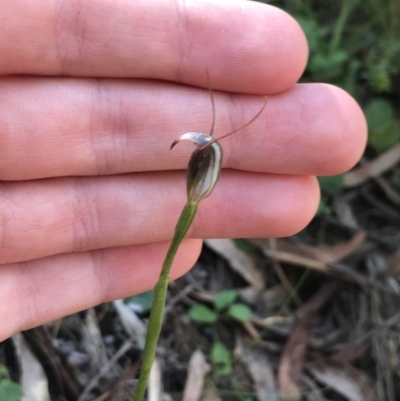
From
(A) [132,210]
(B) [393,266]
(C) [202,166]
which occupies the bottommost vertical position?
(B) [393,266]

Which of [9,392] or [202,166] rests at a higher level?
[202,166]

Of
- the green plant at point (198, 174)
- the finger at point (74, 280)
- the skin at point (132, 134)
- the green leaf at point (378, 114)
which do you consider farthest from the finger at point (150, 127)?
the green leaf at point (378, 114)

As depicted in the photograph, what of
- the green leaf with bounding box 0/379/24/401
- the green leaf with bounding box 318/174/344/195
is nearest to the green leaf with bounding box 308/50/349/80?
the green leaf with bounding box 318/174/344/195

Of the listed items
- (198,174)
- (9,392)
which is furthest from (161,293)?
(9,392)

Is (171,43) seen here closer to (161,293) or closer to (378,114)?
(161,293)

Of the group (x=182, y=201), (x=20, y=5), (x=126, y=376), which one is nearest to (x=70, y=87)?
(x=20, y=5)

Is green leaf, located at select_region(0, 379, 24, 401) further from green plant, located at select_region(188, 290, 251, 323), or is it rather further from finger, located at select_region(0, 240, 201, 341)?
green plant, located at select_region(188, 290, 251, 323)
